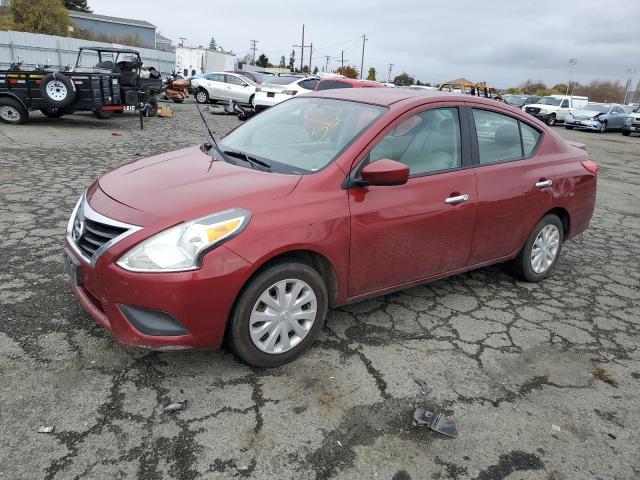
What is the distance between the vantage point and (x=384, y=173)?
2906mm

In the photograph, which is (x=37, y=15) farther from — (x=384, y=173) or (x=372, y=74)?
(x=384, y=173)

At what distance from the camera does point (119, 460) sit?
87.1 inches

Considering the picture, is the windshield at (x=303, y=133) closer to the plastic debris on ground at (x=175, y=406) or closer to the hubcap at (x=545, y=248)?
the plastic debris on ground at (x=175, y=406)

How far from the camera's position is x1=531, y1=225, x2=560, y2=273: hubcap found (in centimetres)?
439

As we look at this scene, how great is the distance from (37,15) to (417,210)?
46909 mm

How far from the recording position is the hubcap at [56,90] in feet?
35.6

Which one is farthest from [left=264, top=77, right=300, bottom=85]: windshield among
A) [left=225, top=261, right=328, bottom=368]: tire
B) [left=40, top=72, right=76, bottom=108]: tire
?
[left=225, top=261, right=328, bottom=368]: tire

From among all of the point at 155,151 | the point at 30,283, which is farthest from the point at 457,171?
the point at 155,151

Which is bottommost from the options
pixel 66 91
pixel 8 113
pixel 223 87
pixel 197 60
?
pixel 8 113

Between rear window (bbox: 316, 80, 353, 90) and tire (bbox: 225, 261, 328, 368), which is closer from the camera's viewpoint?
tire (bbox: 225, 261, 328, 368)

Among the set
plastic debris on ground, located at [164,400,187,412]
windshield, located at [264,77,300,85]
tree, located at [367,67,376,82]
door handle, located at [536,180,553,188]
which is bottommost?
plastic debris on ground, located at [164,400,187,412]

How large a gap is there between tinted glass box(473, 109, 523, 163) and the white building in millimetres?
40551

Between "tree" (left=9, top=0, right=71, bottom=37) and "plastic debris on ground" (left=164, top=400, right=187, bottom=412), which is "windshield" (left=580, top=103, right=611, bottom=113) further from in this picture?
"tree" (left=9, top=0, right=71, bottom=37)

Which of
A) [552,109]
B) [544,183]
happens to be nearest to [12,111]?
[544,183]
